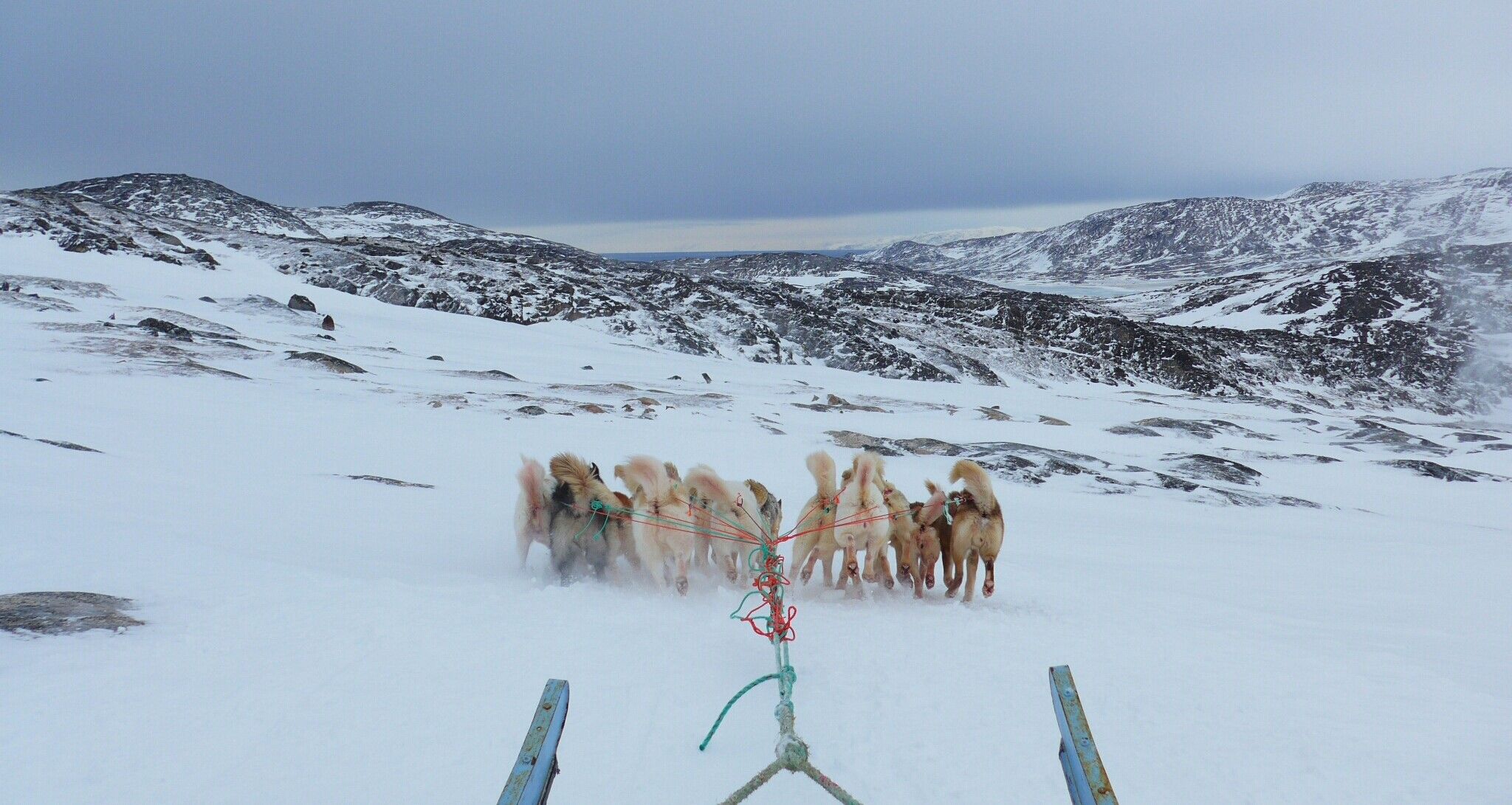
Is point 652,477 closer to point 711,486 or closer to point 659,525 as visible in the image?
point 659,525

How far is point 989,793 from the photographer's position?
3086 mm

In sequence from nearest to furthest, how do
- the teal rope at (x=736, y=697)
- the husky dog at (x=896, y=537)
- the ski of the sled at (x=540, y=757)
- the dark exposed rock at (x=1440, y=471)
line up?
the ski of the sled at (x=540, y=757) < the teal rope at (x=736, y=697) < the husky dog at (x=896, y=537) < the dark exposed rock at (x=1440, y=471)

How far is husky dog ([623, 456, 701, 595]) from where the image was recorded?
5352 millimetres

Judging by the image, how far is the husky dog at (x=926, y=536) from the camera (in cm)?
588

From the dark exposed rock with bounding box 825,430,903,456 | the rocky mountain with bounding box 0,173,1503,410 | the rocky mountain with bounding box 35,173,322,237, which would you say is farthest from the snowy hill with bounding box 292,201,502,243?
the dark exposed rock with bounding box 825,430,903,456

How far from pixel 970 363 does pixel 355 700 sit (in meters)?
55.2

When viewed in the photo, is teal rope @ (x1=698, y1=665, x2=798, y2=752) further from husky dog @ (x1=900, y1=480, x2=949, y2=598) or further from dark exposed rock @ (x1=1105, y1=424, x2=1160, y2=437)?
dark exposed rock @ (x1=1105, y1=424, x2=1160, y2=437)

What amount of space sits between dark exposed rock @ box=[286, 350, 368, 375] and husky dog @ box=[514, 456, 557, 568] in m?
14.7

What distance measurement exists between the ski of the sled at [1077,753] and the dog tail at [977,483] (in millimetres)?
2652

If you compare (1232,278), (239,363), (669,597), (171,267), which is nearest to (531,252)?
(171,267)

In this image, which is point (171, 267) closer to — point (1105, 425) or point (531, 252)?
point (1105, 425)

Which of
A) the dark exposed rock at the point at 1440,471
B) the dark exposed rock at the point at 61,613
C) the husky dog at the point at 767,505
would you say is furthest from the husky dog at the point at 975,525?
the dark exposed rock at the point at 1440,471

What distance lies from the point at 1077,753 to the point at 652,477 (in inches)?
138

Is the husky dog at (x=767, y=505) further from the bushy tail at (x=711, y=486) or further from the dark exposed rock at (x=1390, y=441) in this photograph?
the dark exposed rock at (x=1390, y=441)
